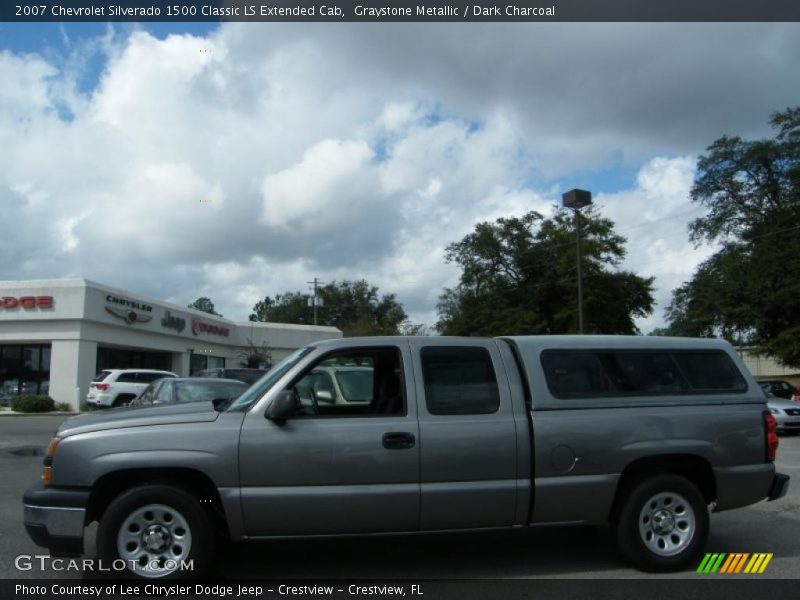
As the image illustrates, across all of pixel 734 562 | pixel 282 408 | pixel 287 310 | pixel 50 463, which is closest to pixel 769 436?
→ pixel 734 562

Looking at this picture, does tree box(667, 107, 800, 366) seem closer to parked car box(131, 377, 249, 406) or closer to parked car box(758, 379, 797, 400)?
parked car box(758, 379, 797, 400)

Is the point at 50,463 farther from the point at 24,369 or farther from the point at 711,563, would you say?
the point at 24,369

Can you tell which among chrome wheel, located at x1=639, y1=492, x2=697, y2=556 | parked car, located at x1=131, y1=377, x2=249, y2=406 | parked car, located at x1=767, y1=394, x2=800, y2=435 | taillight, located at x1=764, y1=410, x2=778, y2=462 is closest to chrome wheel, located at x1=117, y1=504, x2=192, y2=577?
chrome wheel, located at x1=639, y1=492, x2=697, y2=556

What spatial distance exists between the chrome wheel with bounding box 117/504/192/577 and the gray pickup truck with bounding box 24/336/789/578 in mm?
10

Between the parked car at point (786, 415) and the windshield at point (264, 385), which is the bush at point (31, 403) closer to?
the parked car at point (786, 415)

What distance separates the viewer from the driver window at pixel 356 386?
564 centimetres

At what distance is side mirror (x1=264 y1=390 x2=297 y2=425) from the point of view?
17.3 feet

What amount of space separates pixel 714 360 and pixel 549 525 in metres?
2.07

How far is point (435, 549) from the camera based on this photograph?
6445mm

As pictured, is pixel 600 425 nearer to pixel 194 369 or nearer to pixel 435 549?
pixel 435 549

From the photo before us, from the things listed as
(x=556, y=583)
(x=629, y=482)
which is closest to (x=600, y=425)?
(x=629, y=482)

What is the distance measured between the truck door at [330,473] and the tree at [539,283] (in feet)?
150

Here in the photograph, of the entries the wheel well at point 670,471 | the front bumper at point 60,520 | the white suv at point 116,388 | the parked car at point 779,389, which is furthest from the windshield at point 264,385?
the parked car at point 779,389

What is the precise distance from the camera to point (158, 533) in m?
5.21
